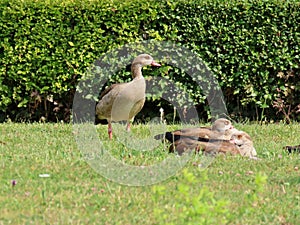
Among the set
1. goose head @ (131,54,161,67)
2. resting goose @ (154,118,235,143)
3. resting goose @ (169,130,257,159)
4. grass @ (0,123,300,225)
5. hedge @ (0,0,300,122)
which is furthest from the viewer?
hedge @ (0,0,300,122)

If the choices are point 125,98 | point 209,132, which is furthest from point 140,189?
point 125,98

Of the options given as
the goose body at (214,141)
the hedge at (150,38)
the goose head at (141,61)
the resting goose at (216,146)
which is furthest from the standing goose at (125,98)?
the hedge at (150,38)

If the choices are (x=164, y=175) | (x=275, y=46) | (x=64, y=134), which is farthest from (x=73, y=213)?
(x=275, y=46)

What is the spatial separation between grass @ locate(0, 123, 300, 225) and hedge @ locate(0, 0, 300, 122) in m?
2.25

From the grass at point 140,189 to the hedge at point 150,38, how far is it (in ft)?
7.39

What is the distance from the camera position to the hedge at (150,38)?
30.8 ft

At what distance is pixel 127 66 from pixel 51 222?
5.37 metres

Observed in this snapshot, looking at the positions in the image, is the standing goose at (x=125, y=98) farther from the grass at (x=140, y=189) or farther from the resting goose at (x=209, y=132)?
the resting goose at (x=209, y=132)

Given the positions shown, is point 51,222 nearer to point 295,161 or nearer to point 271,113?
point 295,161

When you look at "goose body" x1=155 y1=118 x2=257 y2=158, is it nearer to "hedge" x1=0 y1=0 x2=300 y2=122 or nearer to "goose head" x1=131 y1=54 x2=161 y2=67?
"goose head" x1=131 y1=54 x2=161 y2=67

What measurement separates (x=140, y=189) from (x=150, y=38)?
4.67m

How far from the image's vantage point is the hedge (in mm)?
9391

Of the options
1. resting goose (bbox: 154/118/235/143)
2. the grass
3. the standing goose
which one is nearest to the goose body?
resting goose (bbox: 154/118/235/143)

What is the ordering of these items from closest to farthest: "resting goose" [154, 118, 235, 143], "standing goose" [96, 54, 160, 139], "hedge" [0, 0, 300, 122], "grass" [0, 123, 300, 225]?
"grass" [0, 123, 300, 225] → "resting goose" [154, 118, 235, 143] → "standing goose" [96, 54, 160, 139] → "hedge" [0, 0, 300, 122]
